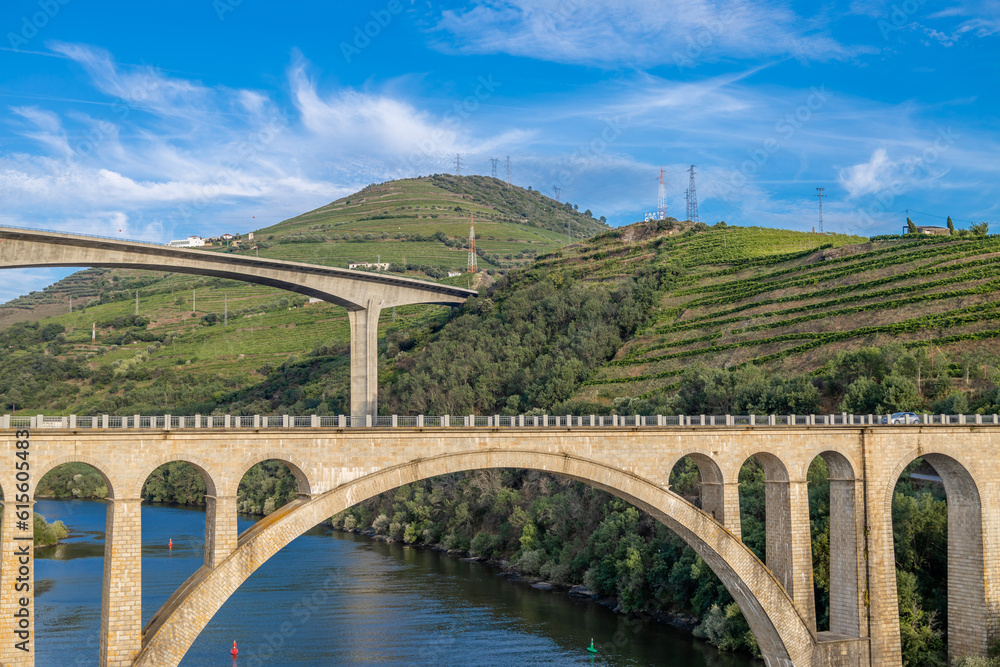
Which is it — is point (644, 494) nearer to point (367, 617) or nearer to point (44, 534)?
point (367, 617)

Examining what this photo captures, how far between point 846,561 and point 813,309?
1486 inches

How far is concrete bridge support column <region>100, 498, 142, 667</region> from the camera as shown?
23.2 meters

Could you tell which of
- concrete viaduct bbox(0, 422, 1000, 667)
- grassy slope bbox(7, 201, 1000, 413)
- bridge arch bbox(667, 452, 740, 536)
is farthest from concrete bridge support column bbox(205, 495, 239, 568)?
grassy slope bbox(7, 201, 1000, 413)

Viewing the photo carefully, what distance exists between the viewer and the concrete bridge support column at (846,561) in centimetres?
3359

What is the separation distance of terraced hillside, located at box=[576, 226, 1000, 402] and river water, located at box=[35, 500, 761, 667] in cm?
2210

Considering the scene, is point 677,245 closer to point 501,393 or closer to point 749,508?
point 501,393

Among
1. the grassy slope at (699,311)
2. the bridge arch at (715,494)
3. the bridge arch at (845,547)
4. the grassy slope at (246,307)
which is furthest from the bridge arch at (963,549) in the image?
the grassy slope at (246,307)

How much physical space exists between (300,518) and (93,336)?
105371mm

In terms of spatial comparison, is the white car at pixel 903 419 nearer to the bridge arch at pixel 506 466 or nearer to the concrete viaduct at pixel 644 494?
the concrete viaduct at pixel 644 494

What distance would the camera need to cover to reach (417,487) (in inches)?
2810

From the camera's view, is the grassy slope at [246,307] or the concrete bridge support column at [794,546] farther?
the grassy slope at [246,307]

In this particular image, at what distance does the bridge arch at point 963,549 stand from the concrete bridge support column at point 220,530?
2546cm

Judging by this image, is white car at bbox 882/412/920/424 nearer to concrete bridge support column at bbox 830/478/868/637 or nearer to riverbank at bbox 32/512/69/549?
concrete bridge support column at bbox 830/478/868/637

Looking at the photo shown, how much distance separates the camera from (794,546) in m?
32.9
